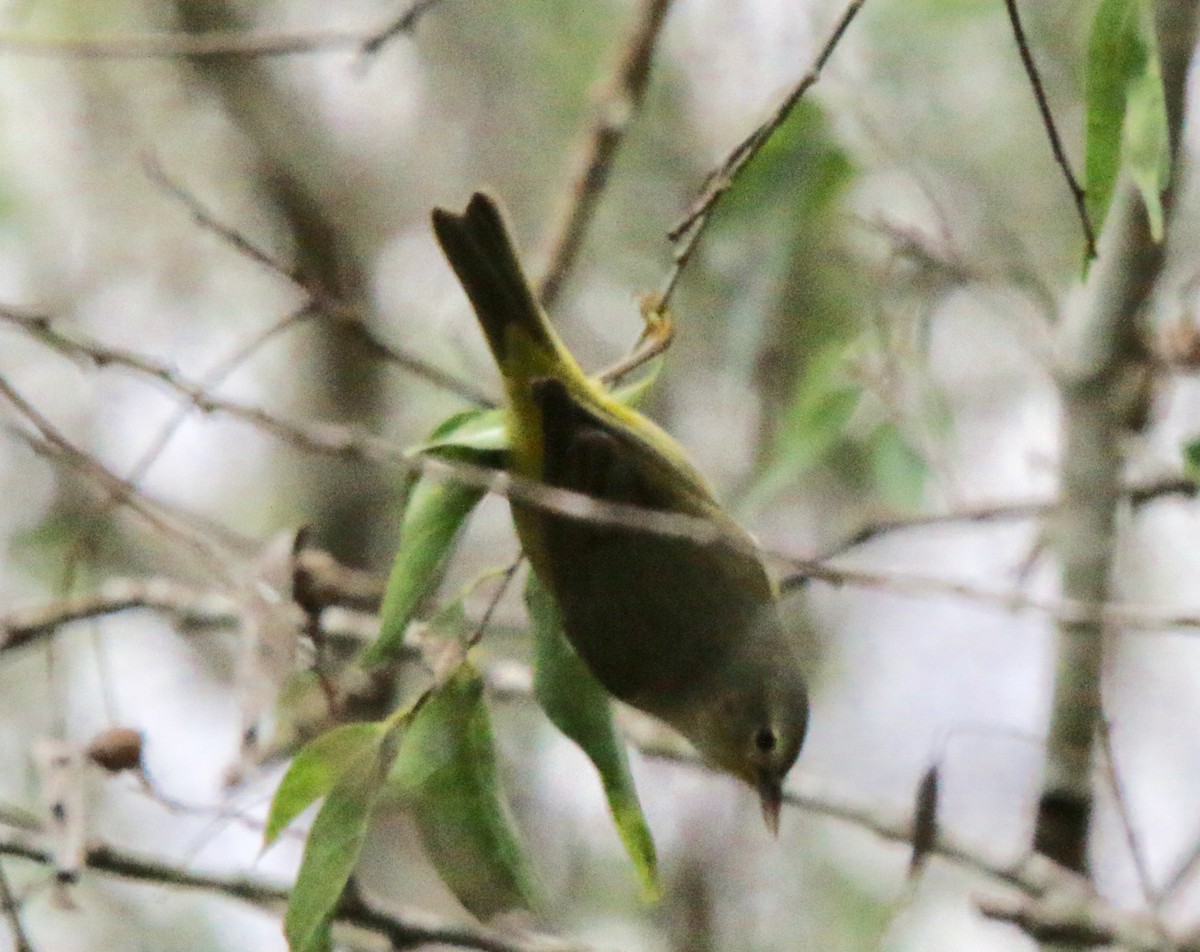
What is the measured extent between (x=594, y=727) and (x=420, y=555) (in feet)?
0.95

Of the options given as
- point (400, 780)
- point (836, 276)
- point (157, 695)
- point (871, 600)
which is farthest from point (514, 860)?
point (871, 600)

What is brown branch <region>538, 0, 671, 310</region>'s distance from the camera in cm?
303

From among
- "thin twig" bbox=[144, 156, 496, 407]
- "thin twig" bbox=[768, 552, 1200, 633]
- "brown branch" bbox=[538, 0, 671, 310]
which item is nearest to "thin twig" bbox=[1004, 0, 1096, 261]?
"thin twig" bbox=[768, 552, 1200, 633]

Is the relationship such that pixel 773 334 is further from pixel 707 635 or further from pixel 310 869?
pixel 310 869

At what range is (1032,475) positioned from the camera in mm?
3082

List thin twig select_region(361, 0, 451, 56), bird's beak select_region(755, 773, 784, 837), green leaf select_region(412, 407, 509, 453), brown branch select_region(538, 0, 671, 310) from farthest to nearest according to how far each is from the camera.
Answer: brown branch select_region(538, 0, 671, 310) → bird's beak select_region(755, 773, 784, 837) → thin twig select_region(361, 0, 451, 56) → green leaf select_region(412, 407, 509, 453)

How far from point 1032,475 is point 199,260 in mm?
3581

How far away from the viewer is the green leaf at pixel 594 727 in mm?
1776

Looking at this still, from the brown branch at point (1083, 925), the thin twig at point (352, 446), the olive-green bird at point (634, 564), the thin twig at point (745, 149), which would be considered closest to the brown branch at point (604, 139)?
the olive-green bird at point (634, 564)

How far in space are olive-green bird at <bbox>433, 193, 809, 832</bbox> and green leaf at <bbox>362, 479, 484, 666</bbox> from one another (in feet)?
0.94

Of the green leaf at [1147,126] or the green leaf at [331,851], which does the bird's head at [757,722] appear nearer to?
the green leaf at [331,851]

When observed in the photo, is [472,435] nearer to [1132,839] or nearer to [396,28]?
[396,28]

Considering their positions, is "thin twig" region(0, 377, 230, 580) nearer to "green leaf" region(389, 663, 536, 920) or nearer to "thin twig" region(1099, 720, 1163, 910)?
"green leaf" region(389, 663, 536, 920)

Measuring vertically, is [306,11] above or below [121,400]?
above
